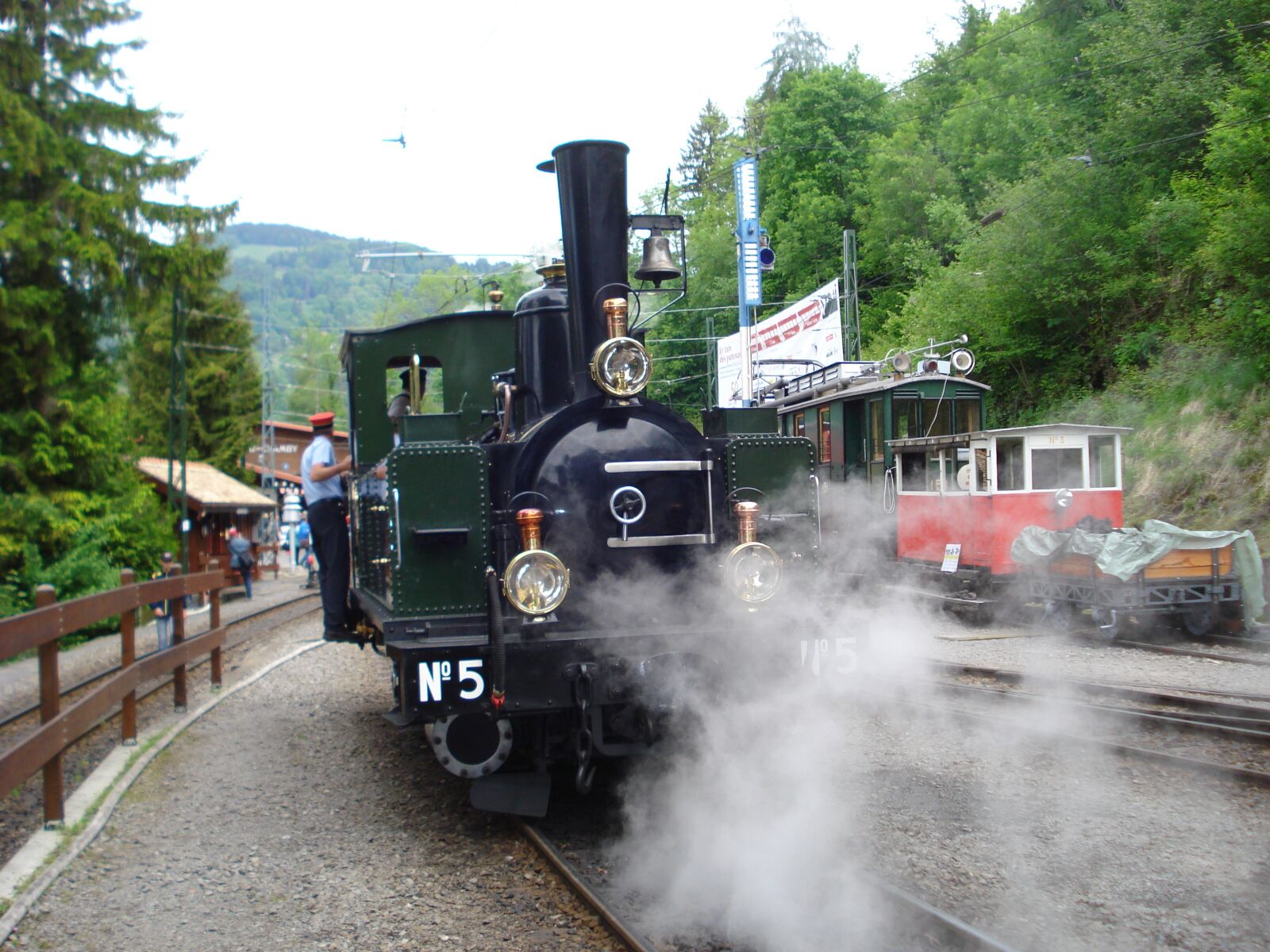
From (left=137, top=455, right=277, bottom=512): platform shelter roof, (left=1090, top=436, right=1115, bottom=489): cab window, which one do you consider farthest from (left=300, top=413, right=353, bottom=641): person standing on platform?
(left=137, top=455, right=277, bottom=512): platform shelter roof

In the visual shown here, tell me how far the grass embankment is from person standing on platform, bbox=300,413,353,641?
12296 mm

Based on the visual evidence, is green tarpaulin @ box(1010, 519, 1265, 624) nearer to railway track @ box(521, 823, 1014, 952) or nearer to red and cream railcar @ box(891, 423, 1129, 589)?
red and cream railcar @ box(891, 423, 1129, 589)

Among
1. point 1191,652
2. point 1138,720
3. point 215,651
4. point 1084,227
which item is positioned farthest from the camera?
point 1084,227

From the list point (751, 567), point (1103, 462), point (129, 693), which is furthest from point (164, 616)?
point (1103, 462)

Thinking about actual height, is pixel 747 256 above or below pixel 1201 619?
above

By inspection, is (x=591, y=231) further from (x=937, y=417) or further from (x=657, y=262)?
(x=937, y=417)

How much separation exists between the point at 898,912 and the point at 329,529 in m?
4.72

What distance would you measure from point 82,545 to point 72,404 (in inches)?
98.1

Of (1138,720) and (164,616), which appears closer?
(1138,720)

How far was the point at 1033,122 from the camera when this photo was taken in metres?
24.8

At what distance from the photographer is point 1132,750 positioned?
6.09m

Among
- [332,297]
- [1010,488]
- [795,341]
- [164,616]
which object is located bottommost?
[164,616]

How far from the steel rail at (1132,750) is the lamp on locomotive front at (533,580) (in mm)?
3727

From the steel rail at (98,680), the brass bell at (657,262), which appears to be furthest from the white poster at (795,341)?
the brass bell at (657,262)
